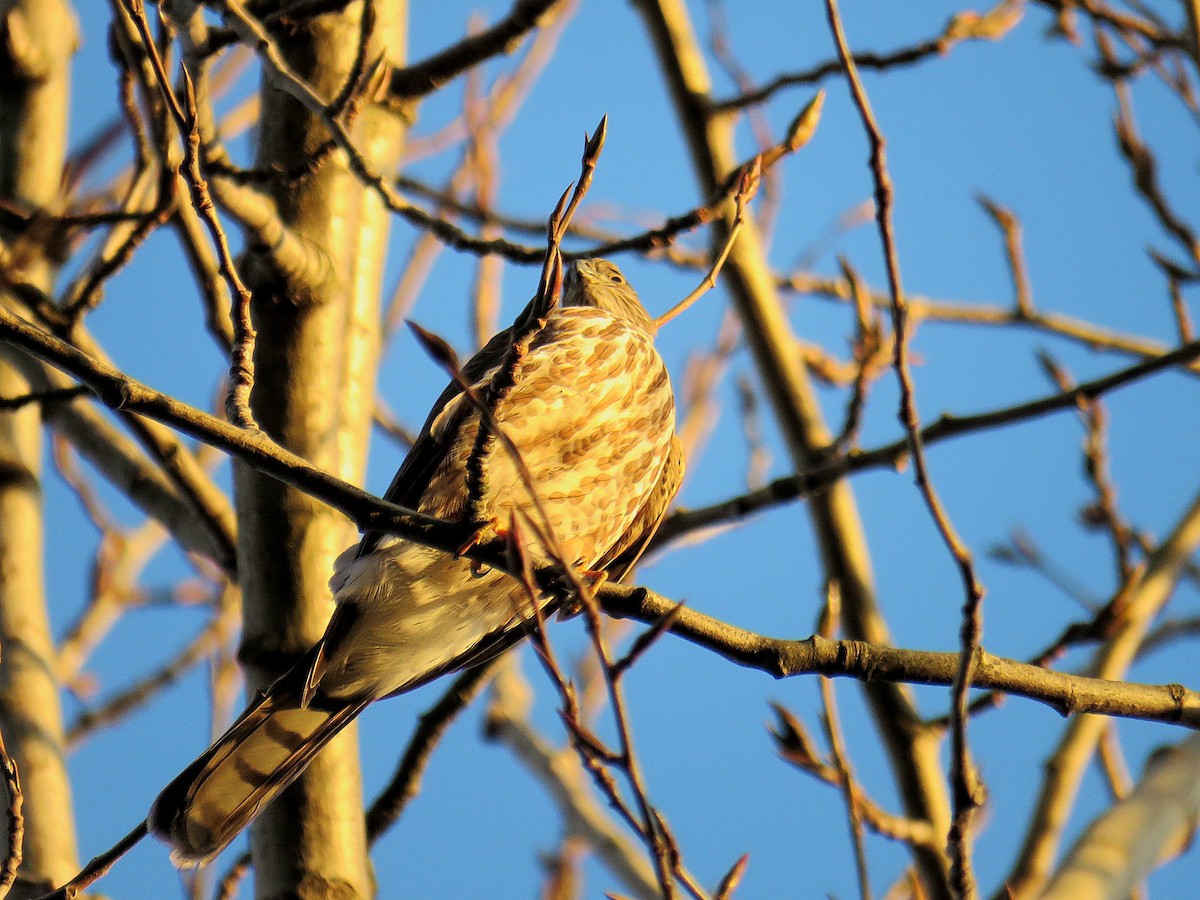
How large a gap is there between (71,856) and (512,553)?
1.72 metres

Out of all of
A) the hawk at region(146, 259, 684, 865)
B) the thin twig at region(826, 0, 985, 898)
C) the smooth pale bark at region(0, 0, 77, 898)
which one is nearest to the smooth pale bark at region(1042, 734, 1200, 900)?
the thin twig at region(826, 0, 985, 898)

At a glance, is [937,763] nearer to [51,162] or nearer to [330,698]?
[330,698]

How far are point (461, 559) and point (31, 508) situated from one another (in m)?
1.20

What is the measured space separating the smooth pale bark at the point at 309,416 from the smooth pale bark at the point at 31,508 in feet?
1.64

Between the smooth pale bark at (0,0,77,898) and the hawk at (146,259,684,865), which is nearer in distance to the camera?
the hawk at (146,259,684,865)

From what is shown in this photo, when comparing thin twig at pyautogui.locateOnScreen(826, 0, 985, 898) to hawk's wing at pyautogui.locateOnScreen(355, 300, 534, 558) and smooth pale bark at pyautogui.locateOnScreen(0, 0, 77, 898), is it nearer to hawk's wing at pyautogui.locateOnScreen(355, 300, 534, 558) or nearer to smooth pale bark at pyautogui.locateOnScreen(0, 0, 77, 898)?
hawk's wing at pyautogui.locateOnScreen(355, 300, 534, 558)

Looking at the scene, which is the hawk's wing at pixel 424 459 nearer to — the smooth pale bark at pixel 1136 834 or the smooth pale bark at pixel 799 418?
the smooth pale bark at pixel 799 418

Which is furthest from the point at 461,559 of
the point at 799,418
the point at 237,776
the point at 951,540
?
the point at 951,540

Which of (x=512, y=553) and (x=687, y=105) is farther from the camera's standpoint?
(x=687, y=105)

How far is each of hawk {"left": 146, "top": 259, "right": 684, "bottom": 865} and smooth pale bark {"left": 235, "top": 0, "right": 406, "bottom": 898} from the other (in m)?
0.08

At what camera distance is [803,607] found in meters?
43.4

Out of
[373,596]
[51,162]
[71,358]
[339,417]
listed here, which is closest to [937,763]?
[373,596]

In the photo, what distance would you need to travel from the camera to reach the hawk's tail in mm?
2607

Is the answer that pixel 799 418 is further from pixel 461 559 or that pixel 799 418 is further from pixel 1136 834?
pixel 1136 834
